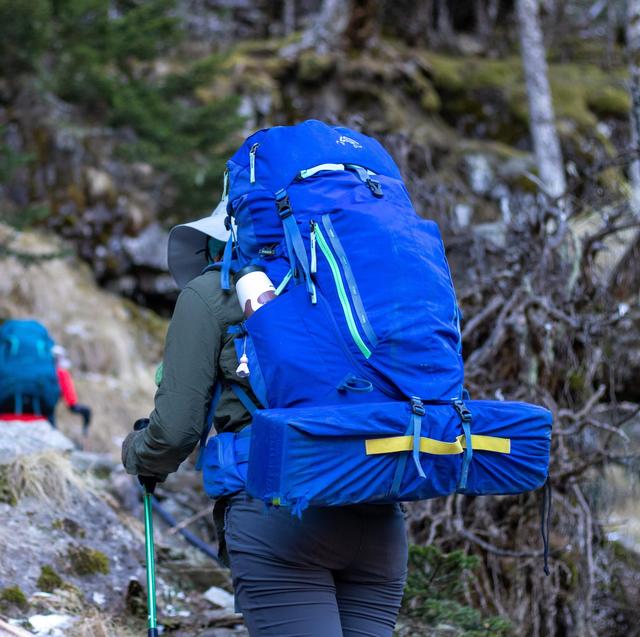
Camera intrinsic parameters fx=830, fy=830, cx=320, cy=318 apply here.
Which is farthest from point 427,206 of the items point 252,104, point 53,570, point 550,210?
point 252,104

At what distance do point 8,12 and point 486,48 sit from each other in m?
13.2

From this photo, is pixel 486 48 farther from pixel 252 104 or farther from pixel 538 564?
pixel 538 564

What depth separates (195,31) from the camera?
1738 cm

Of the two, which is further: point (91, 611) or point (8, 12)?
point (8, 12)

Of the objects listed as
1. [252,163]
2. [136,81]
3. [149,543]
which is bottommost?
[149,543]

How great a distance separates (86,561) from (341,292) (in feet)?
9.70

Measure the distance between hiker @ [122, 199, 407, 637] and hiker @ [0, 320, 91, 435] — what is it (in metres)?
4.43

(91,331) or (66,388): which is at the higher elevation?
(66,388)

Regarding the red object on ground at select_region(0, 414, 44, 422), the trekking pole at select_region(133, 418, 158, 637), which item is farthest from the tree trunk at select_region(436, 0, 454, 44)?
the trekking pole at select_region(133, 418, 158, 637)

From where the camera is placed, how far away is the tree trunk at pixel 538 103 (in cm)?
1341

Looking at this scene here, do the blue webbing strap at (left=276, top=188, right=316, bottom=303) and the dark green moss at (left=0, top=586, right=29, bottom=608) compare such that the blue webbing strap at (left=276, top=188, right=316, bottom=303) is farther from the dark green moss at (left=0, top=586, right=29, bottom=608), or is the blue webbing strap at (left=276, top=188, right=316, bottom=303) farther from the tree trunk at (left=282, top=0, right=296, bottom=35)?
the tree trunk at (left=282, top=0, right=296, bottom=35)

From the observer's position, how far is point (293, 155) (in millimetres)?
2580

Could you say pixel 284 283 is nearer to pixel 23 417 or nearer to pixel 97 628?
pixel 97 628

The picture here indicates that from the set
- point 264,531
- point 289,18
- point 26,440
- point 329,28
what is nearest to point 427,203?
point 26,440
